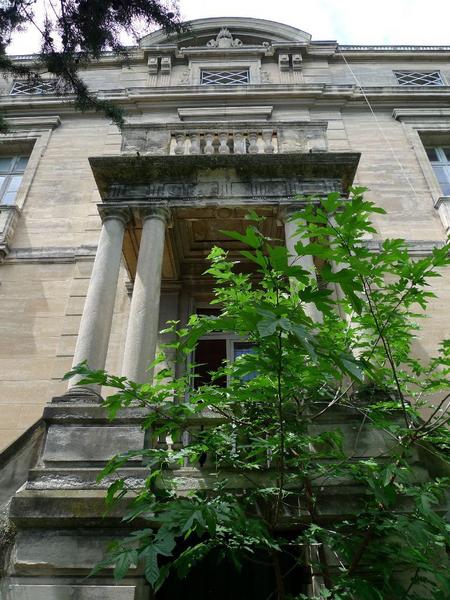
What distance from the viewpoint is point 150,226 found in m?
8.02

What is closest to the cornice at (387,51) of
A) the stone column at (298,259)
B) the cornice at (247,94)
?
the cornice at (247,94)

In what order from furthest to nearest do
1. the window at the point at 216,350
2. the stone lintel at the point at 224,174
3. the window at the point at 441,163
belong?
the window at the point at 441,163 → the window at the point at 216,350 → the stone lintel at the point at 224,174

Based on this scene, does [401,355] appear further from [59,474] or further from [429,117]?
[429,117]

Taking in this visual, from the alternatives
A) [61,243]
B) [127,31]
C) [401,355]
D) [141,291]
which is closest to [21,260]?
[61,243]

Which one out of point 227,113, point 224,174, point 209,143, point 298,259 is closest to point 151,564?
point 298,259

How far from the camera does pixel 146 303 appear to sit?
6930mm

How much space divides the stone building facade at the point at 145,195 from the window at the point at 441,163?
5cm

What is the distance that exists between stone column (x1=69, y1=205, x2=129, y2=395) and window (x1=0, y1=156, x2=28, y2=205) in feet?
18.0

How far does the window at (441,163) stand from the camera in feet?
40.3

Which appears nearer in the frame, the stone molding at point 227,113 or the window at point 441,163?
the window at point 441,163

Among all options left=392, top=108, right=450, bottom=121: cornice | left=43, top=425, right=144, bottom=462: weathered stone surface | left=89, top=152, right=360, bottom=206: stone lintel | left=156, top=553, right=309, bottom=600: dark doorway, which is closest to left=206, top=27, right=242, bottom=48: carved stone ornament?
left=392, top=108, right=450, bottom=121: cornice

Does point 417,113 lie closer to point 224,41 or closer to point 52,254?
point 224,41

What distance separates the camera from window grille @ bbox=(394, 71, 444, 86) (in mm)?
15484

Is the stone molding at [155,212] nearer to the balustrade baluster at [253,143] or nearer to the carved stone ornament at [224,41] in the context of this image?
the balustrade baluster at [253,143]
